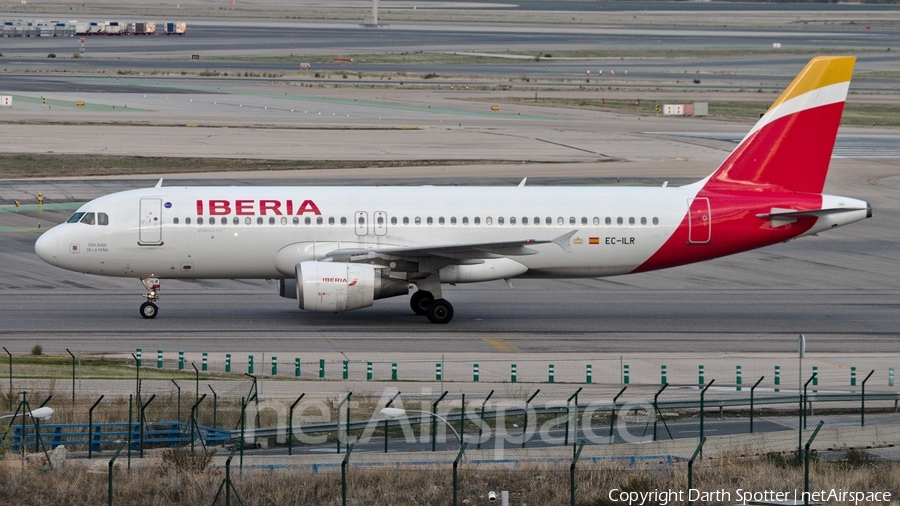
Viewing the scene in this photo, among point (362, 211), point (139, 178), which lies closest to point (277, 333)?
point (362, 211)

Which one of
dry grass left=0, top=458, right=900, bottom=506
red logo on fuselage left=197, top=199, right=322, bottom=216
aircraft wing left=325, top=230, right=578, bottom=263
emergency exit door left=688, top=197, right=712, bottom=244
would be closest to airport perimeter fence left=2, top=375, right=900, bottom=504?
dry grass left=0, top=458, right=900, bottom=506

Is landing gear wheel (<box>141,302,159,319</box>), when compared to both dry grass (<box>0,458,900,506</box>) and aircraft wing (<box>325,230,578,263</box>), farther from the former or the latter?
dry grass (<box>0,458,900,506</box>)

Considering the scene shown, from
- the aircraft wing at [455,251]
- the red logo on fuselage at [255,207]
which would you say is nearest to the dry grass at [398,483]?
the aircraft wing at [455,251]

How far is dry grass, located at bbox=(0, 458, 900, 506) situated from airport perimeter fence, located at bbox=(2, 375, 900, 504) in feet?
0.12

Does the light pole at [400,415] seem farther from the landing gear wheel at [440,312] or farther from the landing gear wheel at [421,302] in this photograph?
the landing gear wheel at [421,302]

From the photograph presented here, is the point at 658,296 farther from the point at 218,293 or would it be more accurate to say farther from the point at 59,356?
the point at 59,356

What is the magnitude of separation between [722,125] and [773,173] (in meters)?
56.6

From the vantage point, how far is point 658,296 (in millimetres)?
44750

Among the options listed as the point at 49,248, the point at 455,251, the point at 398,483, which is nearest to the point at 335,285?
the point at 455,251

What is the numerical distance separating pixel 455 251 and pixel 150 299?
992 centimetres

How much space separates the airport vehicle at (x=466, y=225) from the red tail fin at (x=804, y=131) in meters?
0.03

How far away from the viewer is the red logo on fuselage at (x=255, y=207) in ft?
128

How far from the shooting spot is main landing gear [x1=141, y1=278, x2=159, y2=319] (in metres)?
39.3

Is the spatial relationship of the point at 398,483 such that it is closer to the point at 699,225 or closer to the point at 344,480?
the point at 344,480
